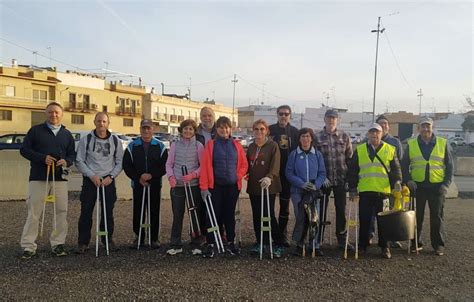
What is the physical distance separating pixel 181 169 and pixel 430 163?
3974mm

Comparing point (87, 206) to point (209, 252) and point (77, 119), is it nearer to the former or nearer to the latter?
point (209, 252)

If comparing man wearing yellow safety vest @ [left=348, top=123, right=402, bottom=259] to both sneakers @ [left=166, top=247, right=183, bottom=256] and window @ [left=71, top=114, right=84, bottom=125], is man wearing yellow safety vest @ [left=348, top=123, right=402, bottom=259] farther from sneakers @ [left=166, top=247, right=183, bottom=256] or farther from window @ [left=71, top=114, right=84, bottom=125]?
window @ [left=71, top=114, right=84, bottom=125]

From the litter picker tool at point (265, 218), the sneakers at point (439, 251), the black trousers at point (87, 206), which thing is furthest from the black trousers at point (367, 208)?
the black trousers at point (87, 206)

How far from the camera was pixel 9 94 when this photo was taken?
161 feet

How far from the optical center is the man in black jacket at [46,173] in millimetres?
6016

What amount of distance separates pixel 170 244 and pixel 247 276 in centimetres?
184

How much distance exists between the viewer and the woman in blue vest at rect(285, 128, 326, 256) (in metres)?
6.27

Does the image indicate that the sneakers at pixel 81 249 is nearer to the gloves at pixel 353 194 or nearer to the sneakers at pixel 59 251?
the sneakers at pixel 59 251

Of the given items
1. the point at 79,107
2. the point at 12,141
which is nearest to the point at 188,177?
the point at 12,141

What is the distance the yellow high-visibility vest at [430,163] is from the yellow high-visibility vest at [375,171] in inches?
20.7

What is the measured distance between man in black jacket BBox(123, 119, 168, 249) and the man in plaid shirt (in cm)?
258

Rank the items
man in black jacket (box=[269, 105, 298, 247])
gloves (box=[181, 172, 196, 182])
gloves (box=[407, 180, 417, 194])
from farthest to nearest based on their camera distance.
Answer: man in black jacket (box=[269, 105, 298, 247]) < gloves (box=[407, 180, 417, 194]) < gloves (box=[181, 172, 196, 182])

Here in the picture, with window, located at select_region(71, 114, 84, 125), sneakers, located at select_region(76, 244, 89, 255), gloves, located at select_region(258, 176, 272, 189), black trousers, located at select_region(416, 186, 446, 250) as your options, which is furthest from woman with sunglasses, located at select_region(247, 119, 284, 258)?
window, located at select_region(71, 114, 84, 125)

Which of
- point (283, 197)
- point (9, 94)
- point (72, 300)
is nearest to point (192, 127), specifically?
point (283, 197)
